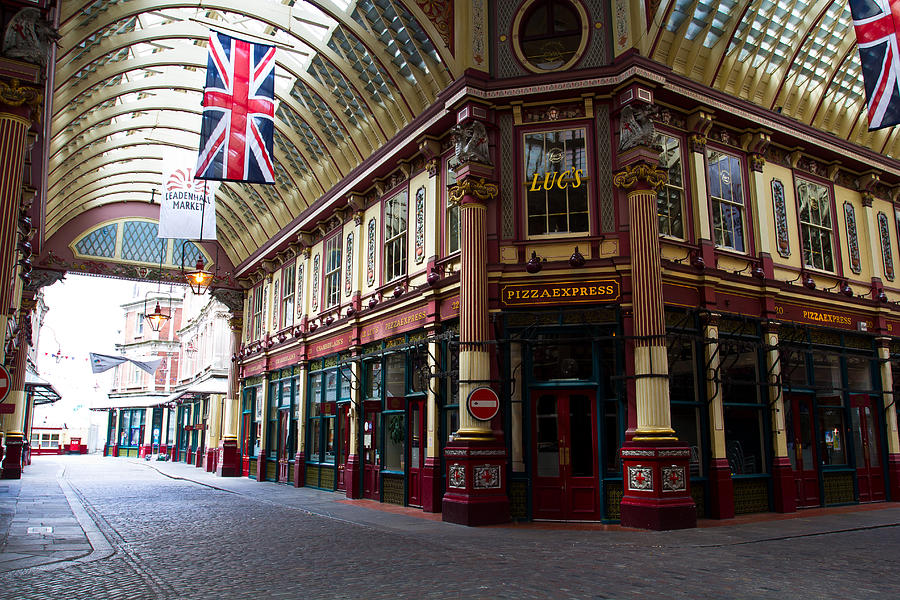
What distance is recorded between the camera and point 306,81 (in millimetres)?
19703

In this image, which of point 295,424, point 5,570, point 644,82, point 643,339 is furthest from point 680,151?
point 295,424

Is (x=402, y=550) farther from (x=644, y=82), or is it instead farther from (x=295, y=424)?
(x=295, y=424)

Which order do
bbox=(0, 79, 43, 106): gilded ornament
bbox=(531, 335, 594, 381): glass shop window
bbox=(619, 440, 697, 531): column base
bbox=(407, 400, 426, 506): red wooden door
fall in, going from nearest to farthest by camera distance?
bbox=(0, 79, 43, 106): gilded ornament < bbox=(619, 440, 697, 531): column base < bbox=(531, 335, 594, 381): glass shop window < bbox=(407, 400, 426, 506): red wooden door

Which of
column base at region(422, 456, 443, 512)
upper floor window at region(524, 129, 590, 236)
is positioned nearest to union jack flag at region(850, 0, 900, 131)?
upper floor window at region(524, 129, 590, 236)

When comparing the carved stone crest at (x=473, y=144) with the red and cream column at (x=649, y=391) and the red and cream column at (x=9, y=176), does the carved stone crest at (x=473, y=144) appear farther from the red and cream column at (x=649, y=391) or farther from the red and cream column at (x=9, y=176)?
the red and cream column at (x=9, y=176)

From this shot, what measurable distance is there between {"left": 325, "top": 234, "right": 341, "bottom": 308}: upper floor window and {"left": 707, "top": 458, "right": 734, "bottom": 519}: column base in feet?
39.7

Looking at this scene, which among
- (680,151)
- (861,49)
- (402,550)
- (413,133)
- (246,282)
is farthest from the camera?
(246,282)

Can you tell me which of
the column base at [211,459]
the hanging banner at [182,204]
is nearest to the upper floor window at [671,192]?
the hanging banner at [182,204]

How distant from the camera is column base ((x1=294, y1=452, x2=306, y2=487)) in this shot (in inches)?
900

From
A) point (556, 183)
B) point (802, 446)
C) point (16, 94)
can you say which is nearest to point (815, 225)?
point (802, 446)

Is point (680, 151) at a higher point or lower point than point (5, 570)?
higher

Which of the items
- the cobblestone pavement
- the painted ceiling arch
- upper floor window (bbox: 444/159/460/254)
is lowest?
the cobblestone pavement

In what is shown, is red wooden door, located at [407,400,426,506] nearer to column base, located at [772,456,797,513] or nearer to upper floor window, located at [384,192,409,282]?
upper floor window, located at [384,192,409,282]

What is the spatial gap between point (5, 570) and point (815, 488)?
15779mm
